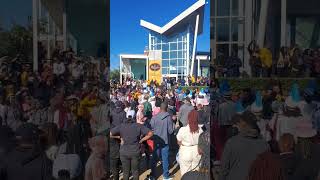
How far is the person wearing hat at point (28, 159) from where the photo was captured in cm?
356

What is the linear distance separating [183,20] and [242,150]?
1049 millimetres

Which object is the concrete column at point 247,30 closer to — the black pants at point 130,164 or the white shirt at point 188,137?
the white shirt at point 188,137

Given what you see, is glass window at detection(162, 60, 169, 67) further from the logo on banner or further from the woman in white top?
the woman in white top

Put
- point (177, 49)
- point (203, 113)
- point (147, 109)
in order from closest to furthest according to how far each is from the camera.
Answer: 1. point (203, 113)
2. point (177, 49)
3. point (147, 109)

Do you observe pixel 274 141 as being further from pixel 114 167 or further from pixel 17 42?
pixel 17 42

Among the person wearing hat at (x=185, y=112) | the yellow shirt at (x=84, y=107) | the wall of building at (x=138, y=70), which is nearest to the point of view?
the yellow shirt at (x=84, y=107)

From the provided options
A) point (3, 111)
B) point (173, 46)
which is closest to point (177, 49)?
point (173, 46)

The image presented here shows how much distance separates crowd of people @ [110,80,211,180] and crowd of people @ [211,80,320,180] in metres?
0.11

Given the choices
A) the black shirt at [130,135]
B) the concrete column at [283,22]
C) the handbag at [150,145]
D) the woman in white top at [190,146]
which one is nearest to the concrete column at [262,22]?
the concrete column at [283,22]

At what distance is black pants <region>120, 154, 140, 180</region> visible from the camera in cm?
388

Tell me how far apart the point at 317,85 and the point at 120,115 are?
65.1 inches

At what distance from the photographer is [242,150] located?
333cm

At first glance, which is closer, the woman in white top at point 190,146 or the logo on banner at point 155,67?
the woman in white top at point 190,146

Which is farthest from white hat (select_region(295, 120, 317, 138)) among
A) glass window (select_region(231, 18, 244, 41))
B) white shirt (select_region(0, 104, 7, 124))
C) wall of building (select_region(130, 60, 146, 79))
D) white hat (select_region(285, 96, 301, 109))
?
white shirt (select_region(0, 104, 7, 124))
